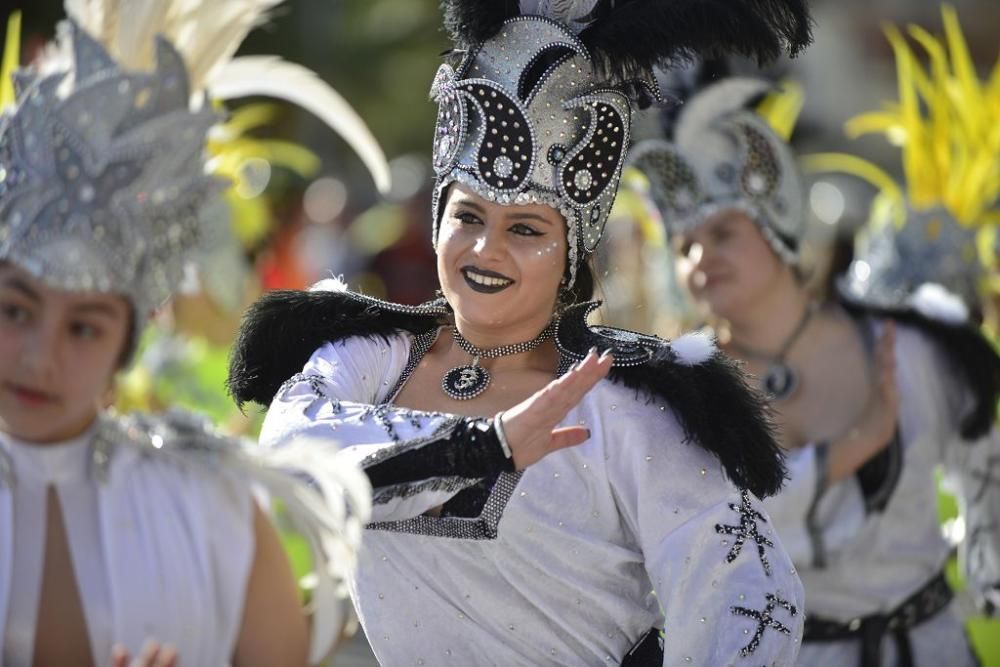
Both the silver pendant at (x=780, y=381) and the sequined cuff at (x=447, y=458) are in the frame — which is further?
the silver pendant at (x=780, y=381)

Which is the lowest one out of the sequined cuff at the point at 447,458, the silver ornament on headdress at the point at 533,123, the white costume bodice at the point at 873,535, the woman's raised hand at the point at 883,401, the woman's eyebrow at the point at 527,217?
the white costume bodice at the point at 873,535

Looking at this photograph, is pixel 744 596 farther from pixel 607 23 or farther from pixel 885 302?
pixel 885 302

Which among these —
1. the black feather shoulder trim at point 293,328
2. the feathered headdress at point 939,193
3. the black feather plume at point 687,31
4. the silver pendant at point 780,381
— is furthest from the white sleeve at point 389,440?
the feathered headdress at point 939,193

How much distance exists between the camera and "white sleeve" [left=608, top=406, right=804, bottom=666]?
122 inches

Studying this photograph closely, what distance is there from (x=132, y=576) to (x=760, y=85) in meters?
3.15

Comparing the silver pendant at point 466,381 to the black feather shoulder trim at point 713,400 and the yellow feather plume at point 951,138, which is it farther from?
the yellow feather plume at point 951,138

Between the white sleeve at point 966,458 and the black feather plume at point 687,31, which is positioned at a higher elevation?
the black feather plume at point 687,31

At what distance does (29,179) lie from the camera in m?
2.44

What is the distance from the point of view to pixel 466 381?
3.36 meters

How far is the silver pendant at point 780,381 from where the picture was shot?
4.99 meters

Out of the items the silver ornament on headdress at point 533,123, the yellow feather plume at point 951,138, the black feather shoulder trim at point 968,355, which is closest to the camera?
the silver ornament on headdress at point 533,123

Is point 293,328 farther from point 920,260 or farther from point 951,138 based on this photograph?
point 951,138

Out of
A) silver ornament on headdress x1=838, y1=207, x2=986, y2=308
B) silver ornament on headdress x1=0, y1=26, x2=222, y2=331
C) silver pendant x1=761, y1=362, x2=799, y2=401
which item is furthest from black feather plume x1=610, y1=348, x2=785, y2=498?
silver ornament on headdress x1=838, y1=207, x2=986, y2=308

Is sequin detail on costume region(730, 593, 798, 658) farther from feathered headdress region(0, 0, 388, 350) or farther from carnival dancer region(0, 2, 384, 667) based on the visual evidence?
feathered headdress region(0, 0, 388, 350)
